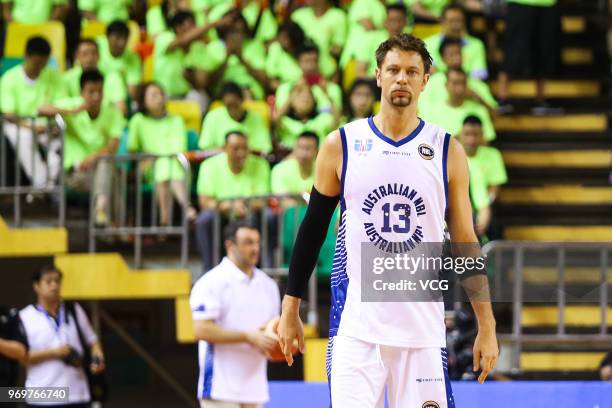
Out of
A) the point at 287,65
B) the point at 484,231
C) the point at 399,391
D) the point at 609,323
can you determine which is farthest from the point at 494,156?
the point at 399,391

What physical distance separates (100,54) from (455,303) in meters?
5.85

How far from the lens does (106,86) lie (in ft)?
53.0

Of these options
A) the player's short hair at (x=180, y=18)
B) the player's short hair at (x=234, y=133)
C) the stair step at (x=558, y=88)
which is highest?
the player's short hair at (x=180, y=18)

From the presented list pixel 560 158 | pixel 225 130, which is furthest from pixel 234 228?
pixel 560 158

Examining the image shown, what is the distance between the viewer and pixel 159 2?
19.1m

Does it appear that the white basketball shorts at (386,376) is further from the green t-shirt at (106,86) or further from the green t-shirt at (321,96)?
the green t-shirt at (106,86)

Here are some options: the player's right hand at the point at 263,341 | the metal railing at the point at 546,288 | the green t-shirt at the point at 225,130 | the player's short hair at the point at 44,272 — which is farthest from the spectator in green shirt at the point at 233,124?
the player's right hand at the point at 263,341

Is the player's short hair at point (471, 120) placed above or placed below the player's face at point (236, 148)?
above

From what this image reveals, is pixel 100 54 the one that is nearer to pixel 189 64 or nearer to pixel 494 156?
pixel 189 64

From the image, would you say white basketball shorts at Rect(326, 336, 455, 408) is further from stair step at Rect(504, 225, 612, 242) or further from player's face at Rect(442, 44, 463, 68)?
player's face at Rect(442, 44, 463, 68)

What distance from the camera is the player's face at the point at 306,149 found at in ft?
47.2

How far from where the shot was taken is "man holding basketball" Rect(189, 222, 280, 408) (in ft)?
38.0

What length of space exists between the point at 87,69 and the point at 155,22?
2.74 metres

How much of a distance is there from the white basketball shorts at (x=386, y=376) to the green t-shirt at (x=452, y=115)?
26.9ft
